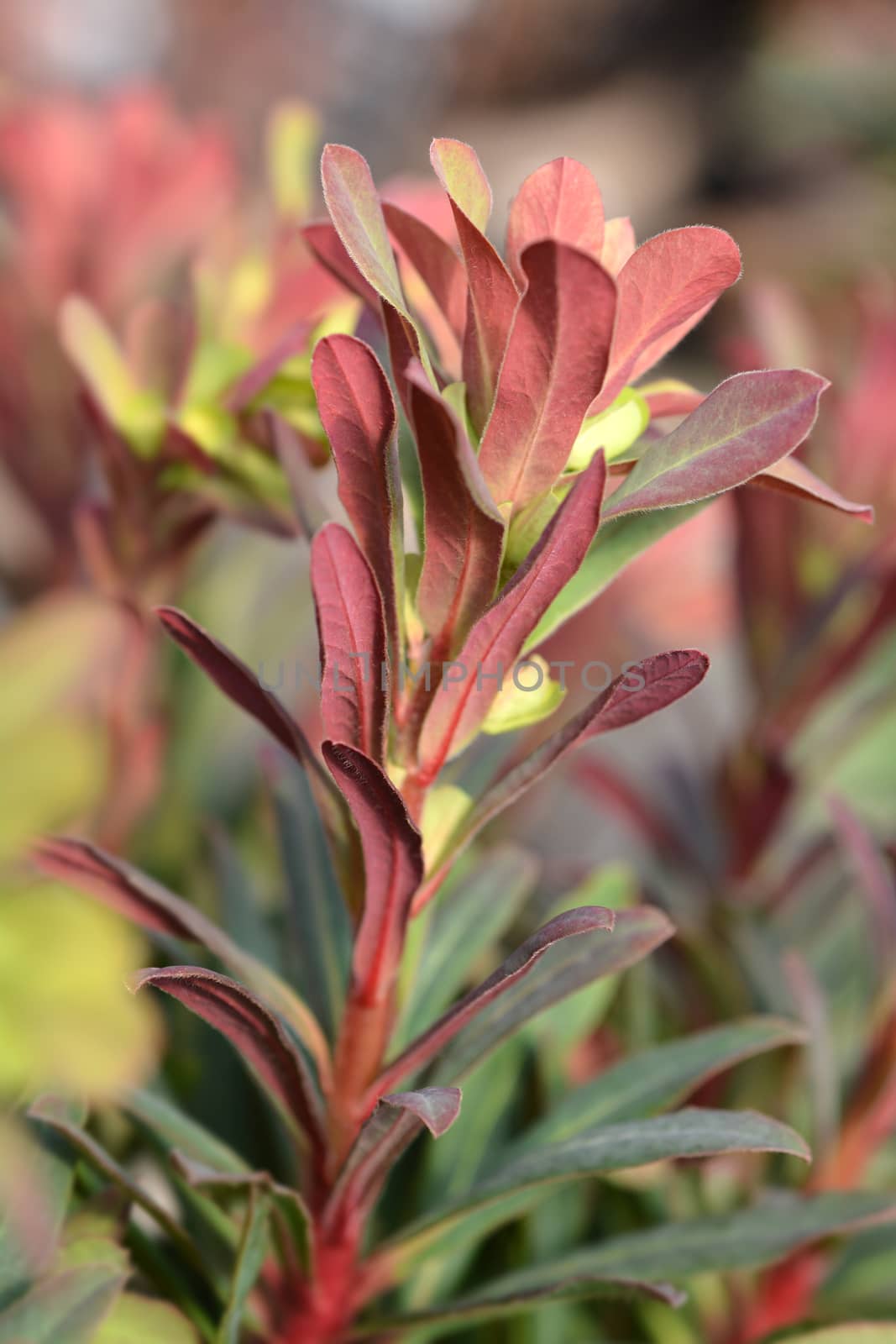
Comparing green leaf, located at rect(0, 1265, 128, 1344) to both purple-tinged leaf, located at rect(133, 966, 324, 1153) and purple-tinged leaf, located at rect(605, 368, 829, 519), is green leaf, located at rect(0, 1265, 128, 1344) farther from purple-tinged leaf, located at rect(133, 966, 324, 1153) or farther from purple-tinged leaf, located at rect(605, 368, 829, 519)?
purple-tinged leaf, located at rect(605, 368, 829, 519)

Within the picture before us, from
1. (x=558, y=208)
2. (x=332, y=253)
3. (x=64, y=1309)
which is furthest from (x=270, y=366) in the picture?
(x=64, y=1309)

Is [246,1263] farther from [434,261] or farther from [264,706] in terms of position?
[434,261]

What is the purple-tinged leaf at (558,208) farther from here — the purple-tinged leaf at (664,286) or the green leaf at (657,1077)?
the green leaf at (657,1077)

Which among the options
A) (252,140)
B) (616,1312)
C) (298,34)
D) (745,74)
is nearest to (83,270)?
(616,1312)

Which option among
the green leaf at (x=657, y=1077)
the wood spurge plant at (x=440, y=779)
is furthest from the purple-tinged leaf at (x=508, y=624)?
the green leaf at (x=657, y=1077)

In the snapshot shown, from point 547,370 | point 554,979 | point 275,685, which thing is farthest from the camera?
point 275,685

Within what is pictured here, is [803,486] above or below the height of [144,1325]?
above
